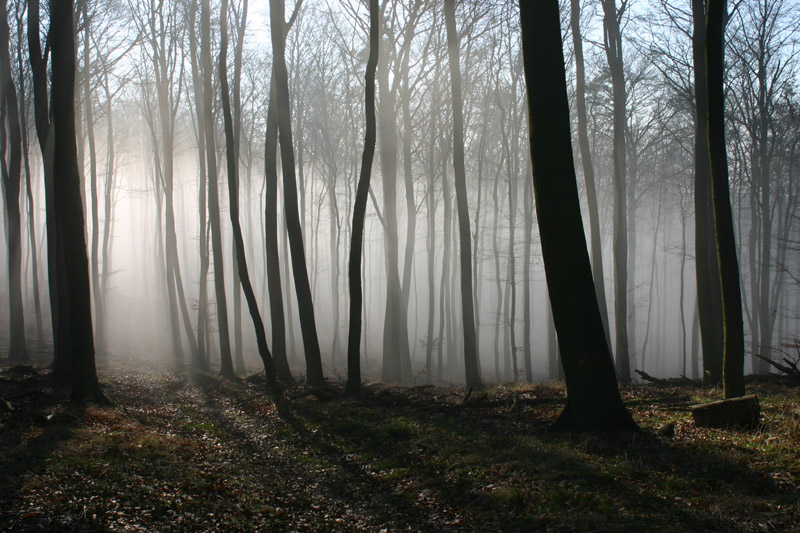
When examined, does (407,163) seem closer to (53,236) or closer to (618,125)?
(618,125)

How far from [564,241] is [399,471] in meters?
3.02

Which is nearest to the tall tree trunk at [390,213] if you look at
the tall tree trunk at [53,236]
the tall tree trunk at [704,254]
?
the tall tree trunk at [704,254]

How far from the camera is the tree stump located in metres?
5.52

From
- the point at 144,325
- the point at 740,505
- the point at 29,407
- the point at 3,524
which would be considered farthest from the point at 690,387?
the point at 144,325

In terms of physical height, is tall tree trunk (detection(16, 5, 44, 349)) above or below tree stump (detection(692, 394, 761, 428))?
above

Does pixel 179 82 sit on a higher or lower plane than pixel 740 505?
higher

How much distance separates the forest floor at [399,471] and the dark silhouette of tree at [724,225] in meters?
0.68

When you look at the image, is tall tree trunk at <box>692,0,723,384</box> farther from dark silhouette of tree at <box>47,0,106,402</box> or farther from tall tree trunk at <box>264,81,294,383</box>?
dark silhouette of tree at <box>47,0,106,402</box>

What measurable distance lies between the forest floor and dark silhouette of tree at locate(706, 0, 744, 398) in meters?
0.68

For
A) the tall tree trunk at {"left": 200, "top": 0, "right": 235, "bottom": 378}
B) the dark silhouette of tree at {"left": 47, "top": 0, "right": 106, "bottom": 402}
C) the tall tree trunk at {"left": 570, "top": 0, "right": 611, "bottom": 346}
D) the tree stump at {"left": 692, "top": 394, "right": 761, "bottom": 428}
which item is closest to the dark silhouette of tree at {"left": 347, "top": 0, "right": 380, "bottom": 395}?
the dark silhouette of tree at {"left": 47, "top": 0, "right": 106, "bottom": 402}

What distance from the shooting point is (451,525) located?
388 centimetres

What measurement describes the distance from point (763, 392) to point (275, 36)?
11952 millimetres

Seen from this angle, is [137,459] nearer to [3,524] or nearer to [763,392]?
[3,524]

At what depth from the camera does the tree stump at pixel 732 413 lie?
18.1 feet
